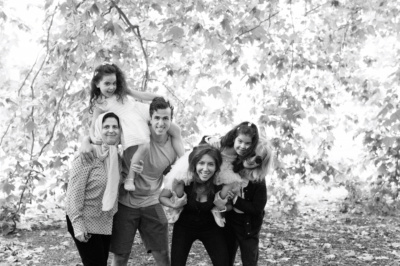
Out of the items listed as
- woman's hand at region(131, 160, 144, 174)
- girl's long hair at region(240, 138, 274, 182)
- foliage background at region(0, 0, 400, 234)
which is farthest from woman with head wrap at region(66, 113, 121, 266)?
foliage background at region(0, 0, 400, 234)

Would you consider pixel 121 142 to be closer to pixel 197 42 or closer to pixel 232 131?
pixel 232 131

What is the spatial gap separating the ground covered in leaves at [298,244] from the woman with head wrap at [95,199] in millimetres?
2107

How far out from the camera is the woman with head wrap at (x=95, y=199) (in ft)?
10.2

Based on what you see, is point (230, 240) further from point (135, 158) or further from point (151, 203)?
point (135, 158)

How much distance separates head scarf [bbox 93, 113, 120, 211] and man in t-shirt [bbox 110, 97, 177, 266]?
0.27 m

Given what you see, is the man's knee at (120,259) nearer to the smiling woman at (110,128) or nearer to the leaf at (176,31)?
the smiling woman at (110,128)

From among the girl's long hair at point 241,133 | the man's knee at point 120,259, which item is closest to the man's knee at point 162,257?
the man's knee at point 120,259

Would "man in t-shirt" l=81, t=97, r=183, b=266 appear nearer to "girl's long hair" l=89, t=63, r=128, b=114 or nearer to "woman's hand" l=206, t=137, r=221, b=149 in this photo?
"woman's hand" l=206, t=137, r=221, b=149

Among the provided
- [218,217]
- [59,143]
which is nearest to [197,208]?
[218,217]

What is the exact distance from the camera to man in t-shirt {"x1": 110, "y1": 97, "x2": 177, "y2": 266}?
3.40 meters

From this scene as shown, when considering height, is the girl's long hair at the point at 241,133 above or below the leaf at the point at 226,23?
below

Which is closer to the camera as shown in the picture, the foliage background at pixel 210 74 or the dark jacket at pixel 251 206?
the dark jacket at pixel 251 206

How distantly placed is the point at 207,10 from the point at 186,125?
1.57 m

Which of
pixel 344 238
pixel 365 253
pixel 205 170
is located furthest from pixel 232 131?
pixel 344 238
